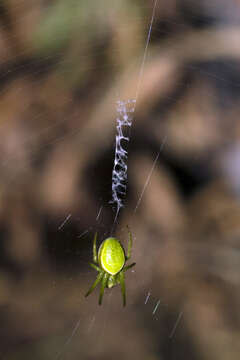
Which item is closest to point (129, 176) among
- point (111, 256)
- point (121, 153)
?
point (121, 153)

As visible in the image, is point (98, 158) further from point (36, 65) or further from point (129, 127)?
point (36, 65)

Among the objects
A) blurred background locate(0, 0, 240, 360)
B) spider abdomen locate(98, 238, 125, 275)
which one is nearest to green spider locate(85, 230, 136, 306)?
spider abdomen locate(98, 238, 125, 275)

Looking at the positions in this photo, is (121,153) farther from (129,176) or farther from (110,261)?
(110,261)

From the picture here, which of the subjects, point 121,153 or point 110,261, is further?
point 121,153

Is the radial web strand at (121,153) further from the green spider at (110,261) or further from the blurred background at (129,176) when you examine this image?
the green spider at (110,261)

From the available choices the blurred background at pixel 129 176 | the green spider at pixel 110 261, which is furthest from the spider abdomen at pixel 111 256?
the blurred background at pixel 129 176

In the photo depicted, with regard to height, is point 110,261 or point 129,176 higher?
point 129,176

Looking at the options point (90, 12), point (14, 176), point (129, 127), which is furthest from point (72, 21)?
point (14, 176)
